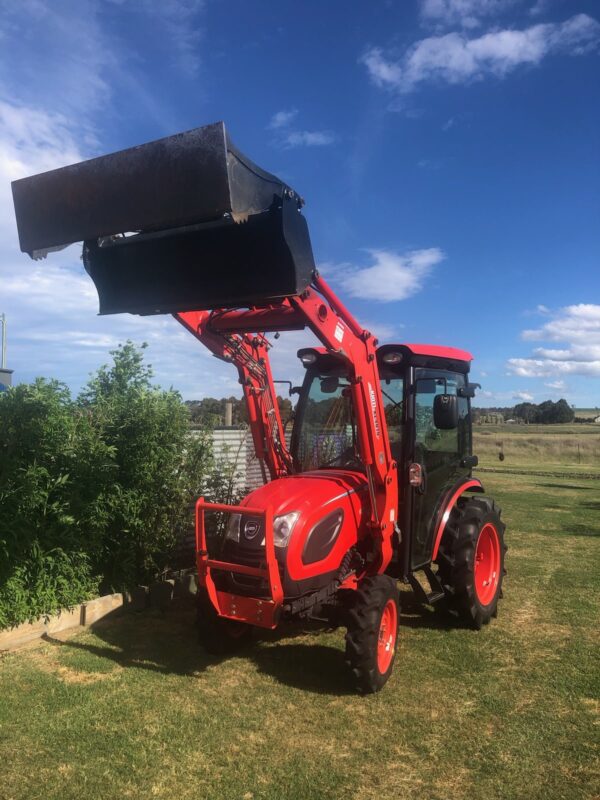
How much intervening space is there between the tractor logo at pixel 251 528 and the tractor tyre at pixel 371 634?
819mm

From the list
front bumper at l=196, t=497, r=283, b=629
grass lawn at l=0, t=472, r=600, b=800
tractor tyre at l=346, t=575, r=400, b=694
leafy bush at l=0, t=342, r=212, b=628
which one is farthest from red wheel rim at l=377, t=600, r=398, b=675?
leafy bush at l=0, t=342, r=212, b=628

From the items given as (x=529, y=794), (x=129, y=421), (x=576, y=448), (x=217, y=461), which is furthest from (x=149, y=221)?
(x=576, y=448)

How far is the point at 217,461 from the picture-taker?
7.28 meters

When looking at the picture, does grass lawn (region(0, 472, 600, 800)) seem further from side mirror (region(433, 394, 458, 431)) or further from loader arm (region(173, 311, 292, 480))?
side mirror (region(433, 394, 458, 431))

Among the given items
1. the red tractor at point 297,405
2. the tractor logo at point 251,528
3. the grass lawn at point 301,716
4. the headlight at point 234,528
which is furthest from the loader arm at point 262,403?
the grass lawn at point 301,716

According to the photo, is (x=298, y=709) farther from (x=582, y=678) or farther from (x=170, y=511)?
(x=170, y=511)

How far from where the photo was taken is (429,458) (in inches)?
213

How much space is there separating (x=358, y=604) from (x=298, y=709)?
2.50 ft

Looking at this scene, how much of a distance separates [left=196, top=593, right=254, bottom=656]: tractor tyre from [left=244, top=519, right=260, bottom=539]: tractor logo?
0.67 meters

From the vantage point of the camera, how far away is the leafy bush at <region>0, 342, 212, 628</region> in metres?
4.95

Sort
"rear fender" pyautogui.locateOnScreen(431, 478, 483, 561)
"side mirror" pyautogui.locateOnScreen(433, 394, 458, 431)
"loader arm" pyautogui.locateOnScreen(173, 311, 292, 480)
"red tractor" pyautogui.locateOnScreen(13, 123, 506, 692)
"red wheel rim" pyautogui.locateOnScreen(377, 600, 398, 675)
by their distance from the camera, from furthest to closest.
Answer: "loader arm" pyautogui.locateOnScreen(173, 311, 292, 480) < "rear fender" pyautogui.locateOnScreen(431, 478, 483, 561) < "side mirror" pyautogui.locateOnScreen(433, 394, 458, 431) < "red wheel rim" pyautogui.locateOnScreen(377, 600, 398, 675) < "red tractor" pyautogui.locateOnScreen(13, 123, 506, 692)

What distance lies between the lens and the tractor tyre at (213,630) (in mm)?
4590

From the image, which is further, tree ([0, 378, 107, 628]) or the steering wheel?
the steering wheel

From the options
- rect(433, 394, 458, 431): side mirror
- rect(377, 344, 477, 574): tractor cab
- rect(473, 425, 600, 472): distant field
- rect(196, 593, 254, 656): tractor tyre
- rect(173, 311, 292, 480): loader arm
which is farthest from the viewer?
rect(473, 425, 600, 472): distant field
